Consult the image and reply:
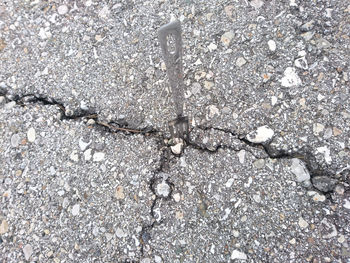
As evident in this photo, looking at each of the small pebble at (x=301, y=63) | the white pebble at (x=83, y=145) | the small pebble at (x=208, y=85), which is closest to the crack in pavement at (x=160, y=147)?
the white pebble at (x=83, y=145)

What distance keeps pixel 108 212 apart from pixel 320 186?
1.00 meters

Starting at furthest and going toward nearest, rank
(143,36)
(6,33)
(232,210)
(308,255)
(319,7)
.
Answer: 1. (6,33)
2. (143,36)
3. (319,7)
4. (232,210)
5. (308,255)

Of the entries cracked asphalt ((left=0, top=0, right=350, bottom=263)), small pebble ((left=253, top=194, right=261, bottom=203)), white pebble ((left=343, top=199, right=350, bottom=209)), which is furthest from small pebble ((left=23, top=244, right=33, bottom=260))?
white pebble ((left=343, top=199, right=350, bottom=209))

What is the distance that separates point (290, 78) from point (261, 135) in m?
0.34

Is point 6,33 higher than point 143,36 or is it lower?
higher

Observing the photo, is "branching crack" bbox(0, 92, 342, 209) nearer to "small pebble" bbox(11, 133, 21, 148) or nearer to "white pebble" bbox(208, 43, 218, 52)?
"small pebble" bbox(11, 133, 21, 148)

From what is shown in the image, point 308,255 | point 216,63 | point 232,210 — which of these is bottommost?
point 308,255

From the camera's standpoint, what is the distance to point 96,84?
1632mm

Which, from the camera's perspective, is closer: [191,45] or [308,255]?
[308,255]

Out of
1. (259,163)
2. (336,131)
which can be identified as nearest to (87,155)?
(259,163)

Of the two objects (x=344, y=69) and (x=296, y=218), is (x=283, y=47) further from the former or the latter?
(x=296, y=218)

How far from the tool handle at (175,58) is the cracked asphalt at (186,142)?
0.15 meters

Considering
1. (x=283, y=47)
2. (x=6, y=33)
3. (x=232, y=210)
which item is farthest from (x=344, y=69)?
(x=6, y=33)

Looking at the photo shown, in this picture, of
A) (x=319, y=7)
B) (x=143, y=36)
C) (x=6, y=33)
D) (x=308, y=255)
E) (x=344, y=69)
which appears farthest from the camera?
(x=6, y=33)
